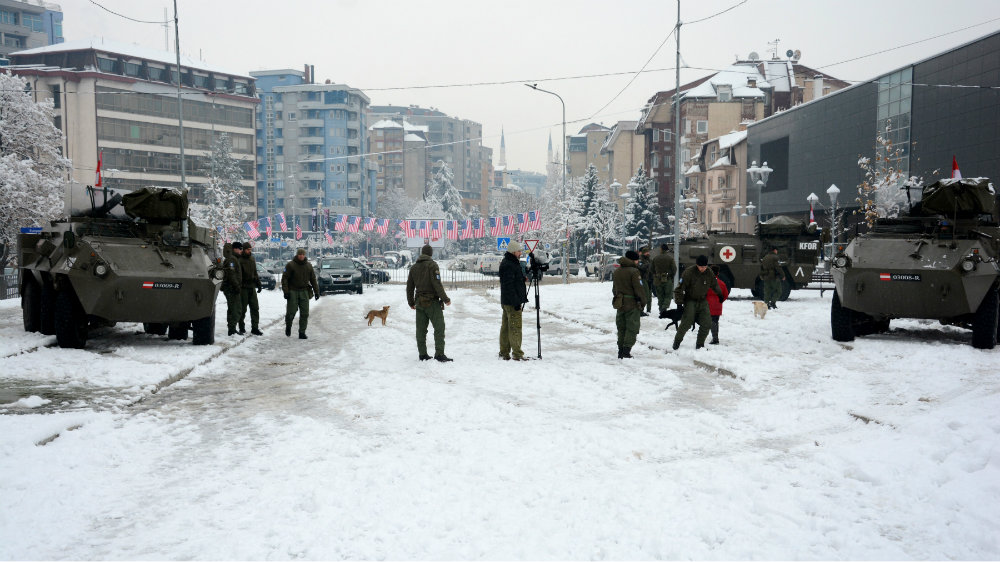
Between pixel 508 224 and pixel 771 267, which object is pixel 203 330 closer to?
pixel 771 267

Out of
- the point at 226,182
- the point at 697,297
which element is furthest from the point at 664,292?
the point at 226,182

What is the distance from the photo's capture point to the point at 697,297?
13336 millimetres

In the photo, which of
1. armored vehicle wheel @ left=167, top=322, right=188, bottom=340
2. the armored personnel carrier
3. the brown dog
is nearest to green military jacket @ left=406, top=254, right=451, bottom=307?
armored vehicle wheel @ left=167, top=322, right=188, bottom=340

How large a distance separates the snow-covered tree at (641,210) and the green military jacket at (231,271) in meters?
62.1

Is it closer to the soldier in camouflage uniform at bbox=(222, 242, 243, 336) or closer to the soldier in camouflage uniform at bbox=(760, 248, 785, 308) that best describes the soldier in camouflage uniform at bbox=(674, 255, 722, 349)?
the soldier in camouflage uniform at bbox=(222, 242, 243, 336)

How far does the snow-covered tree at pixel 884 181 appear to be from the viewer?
136 feet

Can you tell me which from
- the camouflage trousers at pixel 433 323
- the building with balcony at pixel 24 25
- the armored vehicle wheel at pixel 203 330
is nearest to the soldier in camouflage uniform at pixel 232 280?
the armored vehicle wheel at pixel 203 330

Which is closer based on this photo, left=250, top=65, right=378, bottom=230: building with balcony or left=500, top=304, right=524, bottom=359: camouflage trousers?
left=500, top=304, right=524, bottom=359: camouflage trousers

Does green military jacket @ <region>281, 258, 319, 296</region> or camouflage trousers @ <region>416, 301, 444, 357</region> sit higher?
green military jacket @ <region>281, 258, 319, 296</region>

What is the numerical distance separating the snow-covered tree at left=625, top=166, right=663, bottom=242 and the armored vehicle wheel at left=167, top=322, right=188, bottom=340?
63.5 meters

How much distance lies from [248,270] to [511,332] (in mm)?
6309

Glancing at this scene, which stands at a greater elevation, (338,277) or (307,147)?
(307,147)

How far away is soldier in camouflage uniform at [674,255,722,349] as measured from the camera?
13328 millimetres

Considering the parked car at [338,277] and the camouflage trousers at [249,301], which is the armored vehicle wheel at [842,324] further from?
the parked car at [338,277]
